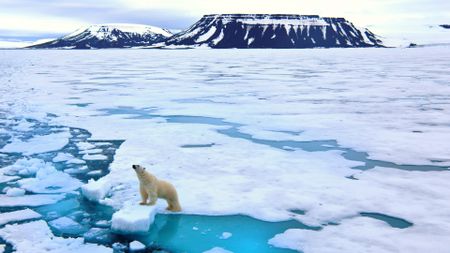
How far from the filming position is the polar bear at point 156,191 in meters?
5.97

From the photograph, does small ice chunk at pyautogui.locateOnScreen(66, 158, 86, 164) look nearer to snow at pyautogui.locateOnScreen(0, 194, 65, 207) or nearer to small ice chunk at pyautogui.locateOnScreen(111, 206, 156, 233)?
snow at pyautogui.locateOnScreen(0, 194, 65, 207)

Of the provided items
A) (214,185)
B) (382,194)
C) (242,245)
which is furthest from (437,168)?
(242,245)

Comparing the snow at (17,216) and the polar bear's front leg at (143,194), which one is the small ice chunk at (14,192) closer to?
the snow at (17,216)

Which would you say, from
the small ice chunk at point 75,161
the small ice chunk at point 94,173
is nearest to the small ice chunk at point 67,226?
the small ice chunk at point 94,173

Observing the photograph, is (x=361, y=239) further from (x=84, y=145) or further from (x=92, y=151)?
(x=84, y=145)

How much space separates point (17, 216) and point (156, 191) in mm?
1795

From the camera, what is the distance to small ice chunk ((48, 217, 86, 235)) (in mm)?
5566

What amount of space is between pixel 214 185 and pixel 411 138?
17.9 ft

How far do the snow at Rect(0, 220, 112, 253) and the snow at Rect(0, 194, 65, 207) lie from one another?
0.88 metres

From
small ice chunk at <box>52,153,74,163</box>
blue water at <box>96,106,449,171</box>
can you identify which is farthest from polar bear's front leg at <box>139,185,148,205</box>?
blue water at <box>96,106,449,171</box>

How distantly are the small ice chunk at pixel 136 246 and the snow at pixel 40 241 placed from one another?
237mm

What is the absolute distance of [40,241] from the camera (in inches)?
204

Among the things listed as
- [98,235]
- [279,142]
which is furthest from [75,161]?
[279,142]

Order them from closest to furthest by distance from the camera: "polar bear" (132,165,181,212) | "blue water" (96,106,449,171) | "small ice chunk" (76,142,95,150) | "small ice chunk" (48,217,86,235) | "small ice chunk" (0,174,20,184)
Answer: "small ice chunk" (48,217,86,235) → "polar bear" (132,165,181,212) → "small ice chunk" (0,174,20,184) → "blue water" (96,106,449,171) → "small ice chunk" (76,142,95,150)
